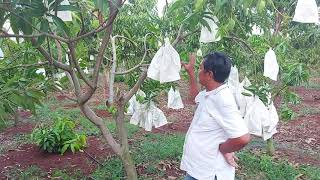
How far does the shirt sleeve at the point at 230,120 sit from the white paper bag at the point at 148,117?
4.87 ft

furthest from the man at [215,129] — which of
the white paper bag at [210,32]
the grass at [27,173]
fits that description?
the grass at [27,173]

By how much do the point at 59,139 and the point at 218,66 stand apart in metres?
2.55

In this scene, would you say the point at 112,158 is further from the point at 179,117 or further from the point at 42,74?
the point at 179,117

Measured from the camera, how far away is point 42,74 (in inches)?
123

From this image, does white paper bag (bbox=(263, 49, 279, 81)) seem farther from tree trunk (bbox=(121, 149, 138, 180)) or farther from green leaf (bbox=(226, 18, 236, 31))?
tree trunk (bbox=(121, 149, 138, 180))

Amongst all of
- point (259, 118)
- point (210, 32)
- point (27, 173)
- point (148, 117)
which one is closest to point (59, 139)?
point (27, 173)

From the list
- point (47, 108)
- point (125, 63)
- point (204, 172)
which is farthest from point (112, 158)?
point (47, 108)

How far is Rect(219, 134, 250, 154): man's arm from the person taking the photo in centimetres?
216

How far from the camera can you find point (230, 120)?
2160 mm

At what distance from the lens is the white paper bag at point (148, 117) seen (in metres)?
3.69

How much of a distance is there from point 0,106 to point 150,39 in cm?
186

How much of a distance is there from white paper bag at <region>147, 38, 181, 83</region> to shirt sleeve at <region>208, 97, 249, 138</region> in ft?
2.03

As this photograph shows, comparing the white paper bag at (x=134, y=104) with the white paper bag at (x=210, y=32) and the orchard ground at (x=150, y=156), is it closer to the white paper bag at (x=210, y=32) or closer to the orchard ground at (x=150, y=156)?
the orchard ground at (x=150, y=156)

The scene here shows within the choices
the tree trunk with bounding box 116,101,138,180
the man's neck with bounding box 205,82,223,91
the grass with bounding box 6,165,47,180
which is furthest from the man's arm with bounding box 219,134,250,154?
the grass with bounding box 6,165,47,180
